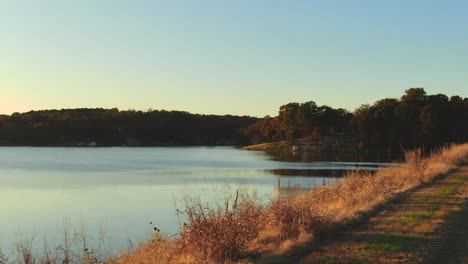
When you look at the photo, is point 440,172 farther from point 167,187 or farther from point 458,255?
point 458,255

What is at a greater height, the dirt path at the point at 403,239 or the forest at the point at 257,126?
the forest at the point at 257,126

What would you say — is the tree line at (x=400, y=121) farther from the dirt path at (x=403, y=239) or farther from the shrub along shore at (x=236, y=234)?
the shrub along shore at (x=236, y=234)

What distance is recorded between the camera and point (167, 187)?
1211 inches

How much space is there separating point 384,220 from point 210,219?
4467 millimetres

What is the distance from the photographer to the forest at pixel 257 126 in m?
91.4

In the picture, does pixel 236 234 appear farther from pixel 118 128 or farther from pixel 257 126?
pixel 118 128

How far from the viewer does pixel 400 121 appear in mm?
93938

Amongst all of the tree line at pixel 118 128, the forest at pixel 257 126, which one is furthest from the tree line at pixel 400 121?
the tree line at pixel 118 128

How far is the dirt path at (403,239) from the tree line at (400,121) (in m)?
70.9

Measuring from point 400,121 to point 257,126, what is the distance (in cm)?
6748

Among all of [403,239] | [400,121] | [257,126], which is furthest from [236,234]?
[257,126]

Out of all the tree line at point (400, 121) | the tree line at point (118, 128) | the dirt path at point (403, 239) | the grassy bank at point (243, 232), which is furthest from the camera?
the tree line at point (118, 128)

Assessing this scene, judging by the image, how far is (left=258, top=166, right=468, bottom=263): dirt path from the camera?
8.87 metres

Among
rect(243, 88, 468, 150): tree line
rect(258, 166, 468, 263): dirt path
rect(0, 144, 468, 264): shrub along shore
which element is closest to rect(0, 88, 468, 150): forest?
rect(243, 88, 468, 150): tree line
